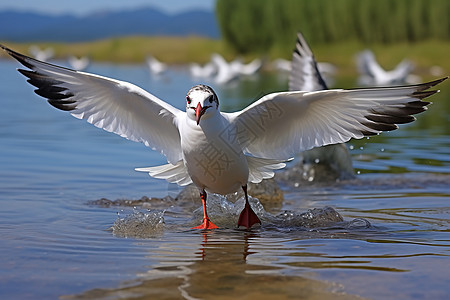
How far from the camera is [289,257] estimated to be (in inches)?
184

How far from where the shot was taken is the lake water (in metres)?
3.97

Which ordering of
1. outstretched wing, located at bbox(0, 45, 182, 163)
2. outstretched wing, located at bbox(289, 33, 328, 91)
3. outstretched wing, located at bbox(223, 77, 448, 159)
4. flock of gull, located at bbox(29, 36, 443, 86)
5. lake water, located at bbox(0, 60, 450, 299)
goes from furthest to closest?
flock of gull, located at bbox(29, 36, 443, 86), outstretched wing, located at bbox(289, 33, 328, 91), outstretched wing, located at bbox(0, 45, 182, 163), outstretched wing, located at bbox(223, 77, 448, 159), lake water, located at bbox(0, 60, 450, 299)

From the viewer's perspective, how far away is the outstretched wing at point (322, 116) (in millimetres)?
5375

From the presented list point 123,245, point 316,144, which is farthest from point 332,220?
point 123,245

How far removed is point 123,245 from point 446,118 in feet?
40.6

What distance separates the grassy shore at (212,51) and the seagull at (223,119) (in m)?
28.2

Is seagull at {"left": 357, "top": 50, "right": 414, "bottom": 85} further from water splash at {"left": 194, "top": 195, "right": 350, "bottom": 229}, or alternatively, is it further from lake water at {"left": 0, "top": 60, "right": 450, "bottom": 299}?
water splash at {"left": 194, "top": 195, "right": 350, "bottom": 229}

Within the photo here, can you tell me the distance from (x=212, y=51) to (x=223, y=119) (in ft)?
174

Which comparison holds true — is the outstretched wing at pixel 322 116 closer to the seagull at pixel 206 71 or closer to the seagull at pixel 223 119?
the seagull at pixel 223 119

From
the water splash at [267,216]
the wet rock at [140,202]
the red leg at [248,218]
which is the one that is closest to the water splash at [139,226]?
the water splash at [267,216]

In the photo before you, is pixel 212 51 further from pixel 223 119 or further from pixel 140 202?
pixel 223 119

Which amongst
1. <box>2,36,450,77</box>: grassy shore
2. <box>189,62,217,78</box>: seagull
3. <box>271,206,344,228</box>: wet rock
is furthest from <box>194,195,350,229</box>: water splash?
<box>2,36,450,77</box>: grassy shore

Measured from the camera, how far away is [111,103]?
20.1 feet

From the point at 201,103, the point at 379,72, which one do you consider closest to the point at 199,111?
the point at 201,103
